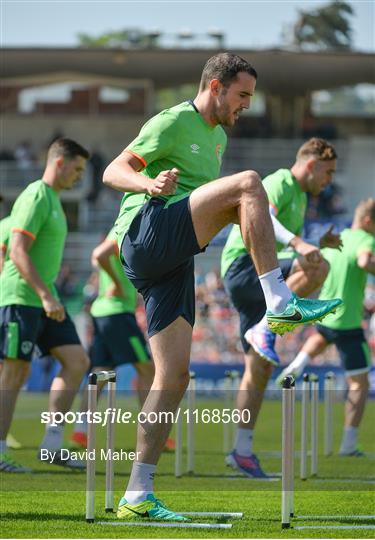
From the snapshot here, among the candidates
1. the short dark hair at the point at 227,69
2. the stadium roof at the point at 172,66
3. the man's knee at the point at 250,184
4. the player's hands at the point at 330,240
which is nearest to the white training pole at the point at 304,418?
the player's hands at the point at 330,240

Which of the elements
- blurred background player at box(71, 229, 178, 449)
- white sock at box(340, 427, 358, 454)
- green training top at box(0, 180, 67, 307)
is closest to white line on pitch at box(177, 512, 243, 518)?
green training top at box(0, 180, 67, 307)

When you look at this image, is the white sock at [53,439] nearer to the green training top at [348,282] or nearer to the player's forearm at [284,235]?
the player's forearm at [284,235]

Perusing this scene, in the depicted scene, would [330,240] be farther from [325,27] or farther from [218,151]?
[325,27]

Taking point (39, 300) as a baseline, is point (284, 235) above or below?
above

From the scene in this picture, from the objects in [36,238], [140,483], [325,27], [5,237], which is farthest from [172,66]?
[140,483]

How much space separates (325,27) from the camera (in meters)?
38.5

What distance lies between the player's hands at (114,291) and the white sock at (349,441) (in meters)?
2.60

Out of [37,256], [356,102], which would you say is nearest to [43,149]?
[356,102]

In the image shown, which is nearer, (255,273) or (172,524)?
(172,524)

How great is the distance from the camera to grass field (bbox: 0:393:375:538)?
234 inches

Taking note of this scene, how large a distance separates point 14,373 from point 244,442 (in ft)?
6.21

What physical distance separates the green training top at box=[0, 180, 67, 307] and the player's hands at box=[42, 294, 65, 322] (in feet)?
1.87

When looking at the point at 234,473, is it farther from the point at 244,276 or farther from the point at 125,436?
the point at 125,436

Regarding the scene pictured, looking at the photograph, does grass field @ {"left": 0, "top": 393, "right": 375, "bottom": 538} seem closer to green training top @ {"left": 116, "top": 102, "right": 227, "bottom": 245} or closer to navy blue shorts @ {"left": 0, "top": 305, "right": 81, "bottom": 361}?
navy blue shorts @ {"left": 0, "top": 305, "right": 81, "bottom": 361}
